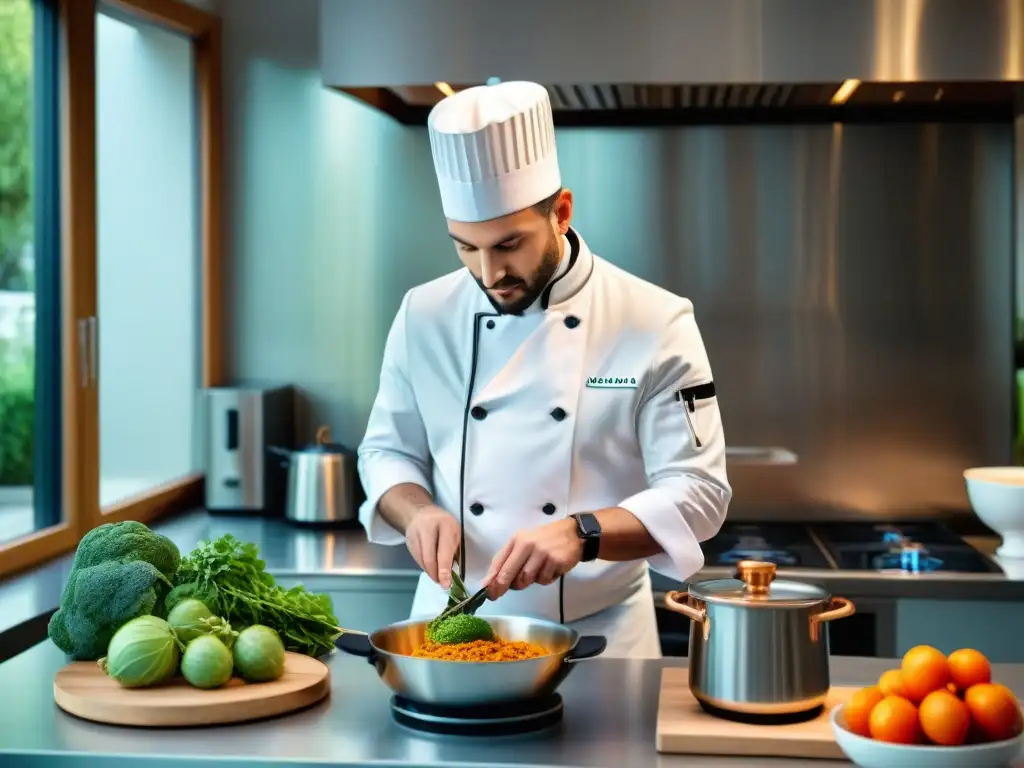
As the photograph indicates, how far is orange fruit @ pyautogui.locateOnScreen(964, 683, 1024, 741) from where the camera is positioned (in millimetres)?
1290

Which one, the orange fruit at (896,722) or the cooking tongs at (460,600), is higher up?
the cooking tongs at (460,600)

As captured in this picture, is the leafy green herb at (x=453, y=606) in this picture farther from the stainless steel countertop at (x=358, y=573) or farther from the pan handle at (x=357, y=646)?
the stainless steel countertop at (x=358, y=573)

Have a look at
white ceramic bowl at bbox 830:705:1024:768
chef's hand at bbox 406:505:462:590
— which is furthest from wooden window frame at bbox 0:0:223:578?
white ceramic bowl at bbox 830:705:1024:768

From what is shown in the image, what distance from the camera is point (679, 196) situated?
10.5ft

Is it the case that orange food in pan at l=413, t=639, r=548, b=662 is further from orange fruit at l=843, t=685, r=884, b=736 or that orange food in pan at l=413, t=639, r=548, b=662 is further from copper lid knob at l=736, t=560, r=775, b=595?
orange fruit at l=843, t=685, r=884, b=736

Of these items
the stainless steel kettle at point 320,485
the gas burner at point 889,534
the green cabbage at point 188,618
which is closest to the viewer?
the green cabbage at point 188,618

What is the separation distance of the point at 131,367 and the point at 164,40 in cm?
78

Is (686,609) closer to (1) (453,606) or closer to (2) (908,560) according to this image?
→ (1) (453,606)

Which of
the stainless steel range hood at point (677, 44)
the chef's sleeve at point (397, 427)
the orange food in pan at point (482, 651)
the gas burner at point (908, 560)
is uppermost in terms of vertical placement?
the stainless steel range hood at point (677, 44)

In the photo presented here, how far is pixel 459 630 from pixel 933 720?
20.5 inches

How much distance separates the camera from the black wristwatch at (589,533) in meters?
1.78

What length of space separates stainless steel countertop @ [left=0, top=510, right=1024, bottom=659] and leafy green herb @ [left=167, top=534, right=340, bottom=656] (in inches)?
23.3

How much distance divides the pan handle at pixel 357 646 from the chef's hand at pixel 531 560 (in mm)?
184

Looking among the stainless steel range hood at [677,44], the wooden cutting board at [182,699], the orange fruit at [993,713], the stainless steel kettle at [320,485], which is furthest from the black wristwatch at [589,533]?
the stainless steel kettle at [320,485]
